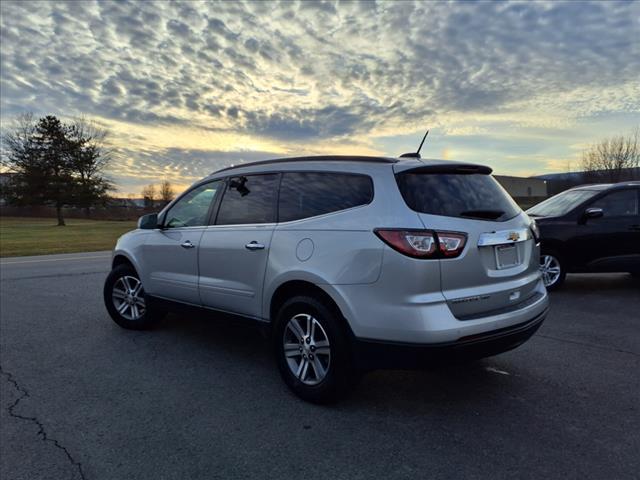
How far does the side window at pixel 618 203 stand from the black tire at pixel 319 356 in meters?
5.94

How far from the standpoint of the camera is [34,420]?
10.7ft

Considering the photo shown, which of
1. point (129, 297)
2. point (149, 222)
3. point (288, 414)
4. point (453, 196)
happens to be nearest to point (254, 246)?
point (288, 414)

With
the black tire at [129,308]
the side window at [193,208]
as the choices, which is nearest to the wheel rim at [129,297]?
the black tire at [129,308]

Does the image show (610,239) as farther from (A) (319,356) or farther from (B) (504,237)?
(A) (319,356)

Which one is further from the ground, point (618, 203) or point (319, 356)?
point (618, 203)

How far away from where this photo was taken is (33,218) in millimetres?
53781

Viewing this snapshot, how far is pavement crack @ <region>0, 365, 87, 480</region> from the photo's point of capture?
272cm

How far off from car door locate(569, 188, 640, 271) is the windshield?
0.32 meters

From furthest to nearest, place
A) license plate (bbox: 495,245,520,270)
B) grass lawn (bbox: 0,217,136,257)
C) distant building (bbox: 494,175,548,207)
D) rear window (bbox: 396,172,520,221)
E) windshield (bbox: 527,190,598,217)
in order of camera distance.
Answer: distant building (bbox: 494,175,548,207)
grass lawn (bbox: 0,217,136,257)
windshield (bbox: 527,190,598,217)
license plate (bbox: 495,245,520,270)
rear window (bbox: 396,172,520,221)

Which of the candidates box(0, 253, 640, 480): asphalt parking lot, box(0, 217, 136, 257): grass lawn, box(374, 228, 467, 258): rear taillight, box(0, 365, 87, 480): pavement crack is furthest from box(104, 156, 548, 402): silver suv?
box(0, 217, 136, 257): grass lawn

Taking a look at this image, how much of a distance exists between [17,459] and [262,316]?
1823 millimetres

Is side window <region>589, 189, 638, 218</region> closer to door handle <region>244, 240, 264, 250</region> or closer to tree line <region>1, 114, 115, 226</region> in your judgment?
door handle <region>244, 240, 264, 250</region>

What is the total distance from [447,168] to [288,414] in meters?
2.10

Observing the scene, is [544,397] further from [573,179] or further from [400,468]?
[573,179]
